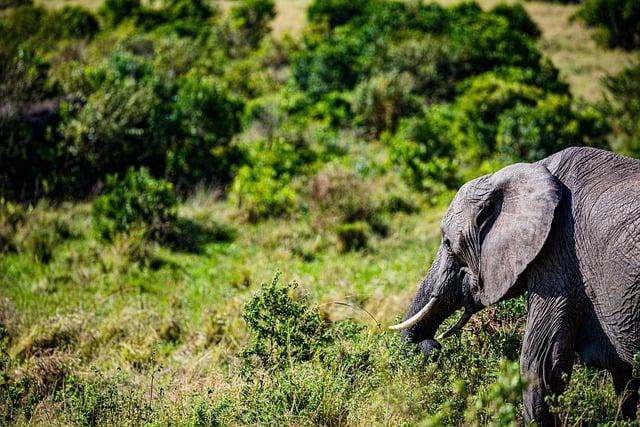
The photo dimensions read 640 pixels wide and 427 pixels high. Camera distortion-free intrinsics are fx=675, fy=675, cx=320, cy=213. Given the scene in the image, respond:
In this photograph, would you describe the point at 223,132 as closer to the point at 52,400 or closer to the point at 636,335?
the point at 52,400

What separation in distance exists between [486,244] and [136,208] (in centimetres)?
594

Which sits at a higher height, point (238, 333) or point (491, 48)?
point (238, 333)

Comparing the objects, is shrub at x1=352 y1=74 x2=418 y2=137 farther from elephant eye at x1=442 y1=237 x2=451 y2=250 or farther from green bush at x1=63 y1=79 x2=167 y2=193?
elephant eye at x1=442 y1=237 x2=451 y2=250

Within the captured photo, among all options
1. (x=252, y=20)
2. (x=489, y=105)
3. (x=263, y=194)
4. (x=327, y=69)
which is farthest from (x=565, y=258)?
(x=252, y=20)

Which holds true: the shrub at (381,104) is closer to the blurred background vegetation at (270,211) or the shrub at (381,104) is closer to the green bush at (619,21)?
the blurred background vegetation at (270,211)

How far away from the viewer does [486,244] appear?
3871mm

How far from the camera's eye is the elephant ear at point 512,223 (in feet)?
11.7

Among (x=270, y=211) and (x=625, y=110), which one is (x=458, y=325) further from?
(x=625, y=110)

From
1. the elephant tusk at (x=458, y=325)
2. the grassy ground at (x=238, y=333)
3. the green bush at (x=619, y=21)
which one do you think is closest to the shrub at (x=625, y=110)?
the grassy ground at (x=238, y=333)

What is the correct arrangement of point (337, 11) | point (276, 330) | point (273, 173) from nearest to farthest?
point (276, 330), point (273, 173), point (337, 11)

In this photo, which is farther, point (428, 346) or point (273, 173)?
point (273, 173)

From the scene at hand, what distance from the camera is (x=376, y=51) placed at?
16.0m

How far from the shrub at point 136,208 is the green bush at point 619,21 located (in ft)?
52.2

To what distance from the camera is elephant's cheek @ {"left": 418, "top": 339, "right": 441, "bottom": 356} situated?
4285mm
